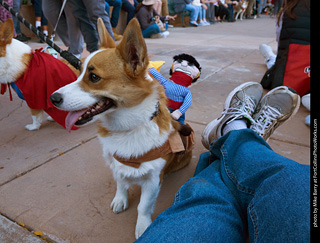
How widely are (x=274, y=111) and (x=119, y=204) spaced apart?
1634 mm

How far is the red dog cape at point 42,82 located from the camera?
269 centimetres

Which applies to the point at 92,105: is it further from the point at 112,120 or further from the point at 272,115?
the point at 272,115

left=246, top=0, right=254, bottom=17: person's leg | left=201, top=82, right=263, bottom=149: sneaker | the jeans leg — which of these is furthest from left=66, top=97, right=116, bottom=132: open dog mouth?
left=246, top=0, right=254, bottom=17: person's leg

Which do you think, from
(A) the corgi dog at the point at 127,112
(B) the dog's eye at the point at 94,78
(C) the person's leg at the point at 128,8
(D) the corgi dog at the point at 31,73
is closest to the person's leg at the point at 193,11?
(C) the person's leg at the point at 128,8

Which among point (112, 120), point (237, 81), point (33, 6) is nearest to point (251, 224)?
point (112, 120)

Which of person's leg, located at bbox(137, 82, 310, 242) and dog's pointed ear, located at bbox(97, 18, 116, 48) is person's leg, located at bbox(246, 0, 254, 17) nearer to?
dog's pointed ear, located at bbox(97, 18, 116, 48)

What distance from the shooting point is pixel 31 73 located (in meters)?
2.69

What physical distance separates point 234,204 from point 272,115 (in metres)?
1.30

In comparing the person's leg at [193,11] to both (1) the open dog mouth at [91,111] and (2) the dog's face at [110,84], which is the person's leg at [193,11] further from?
(1) the open dog mouth at [91,111]

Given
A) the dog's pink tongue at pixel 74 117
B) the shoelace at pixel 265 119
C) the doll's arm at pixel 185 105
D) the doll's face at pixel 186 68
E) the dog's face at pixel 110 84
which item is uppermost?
the dog's face at pixel 110 84

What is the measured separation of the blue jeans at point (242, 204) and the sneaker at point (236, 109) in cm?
62

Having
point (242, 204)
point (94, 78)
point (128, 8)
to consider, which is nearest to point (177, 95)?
point (94, 78)

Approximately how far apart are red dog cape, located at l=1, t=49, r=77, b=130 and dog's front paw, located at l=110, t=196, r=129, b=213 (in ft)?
4.25

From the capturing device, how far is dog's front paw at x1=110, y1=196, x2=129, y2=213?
67.8 inches
